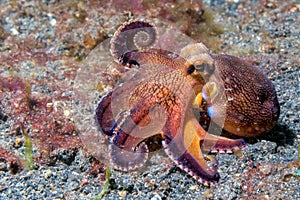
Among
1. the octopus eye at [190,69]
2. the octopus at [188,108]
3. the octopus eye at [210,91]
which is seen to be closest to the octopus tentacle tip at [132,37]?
the octopus at [188,108]

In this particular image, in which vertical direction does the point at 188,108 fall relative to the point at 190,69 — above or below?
below

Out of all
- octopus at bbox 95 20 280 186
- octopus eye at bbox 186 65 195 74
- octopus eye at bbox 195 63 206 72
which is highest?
octopus eye at bbox 195 63 206 72

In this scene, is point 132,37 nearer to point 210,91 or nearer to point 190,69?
point 190,69

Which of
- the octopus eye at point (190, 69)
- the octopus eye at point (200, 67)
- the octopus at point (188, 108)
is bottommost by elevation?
the octopus at point (188, 108)

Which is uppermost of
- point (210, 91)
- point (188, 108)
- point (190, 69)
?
point (190, 69)

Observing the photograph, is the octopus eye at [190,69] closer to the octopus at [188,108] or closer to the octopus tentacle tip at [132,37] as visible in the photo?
the octopus at [188,108]

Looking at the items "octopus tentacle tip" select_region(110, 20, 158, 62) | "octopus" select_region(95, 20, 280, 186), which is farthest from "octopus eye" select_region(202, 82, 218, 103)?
"octopus tentacle tip" select_region(110, 20, 158, 62)

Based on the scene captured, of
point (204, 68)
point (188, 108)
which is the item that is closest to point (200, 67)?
point (204, 68)

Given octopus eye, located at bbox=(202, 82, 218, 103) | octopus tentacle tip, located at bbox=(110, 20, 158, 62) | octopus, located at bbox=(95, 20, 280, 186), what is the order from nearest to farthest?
octopus, located at bbox=(95, 20, 280, 186), octopus eye, located at bbox=(202, 82, 218, 103), octopus tentacle tip, located at bbox=(110, 20, 158, 62)

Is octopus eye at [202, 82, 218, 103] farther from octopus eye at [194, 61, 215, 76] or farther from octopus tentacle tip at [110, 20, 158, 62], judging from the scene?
octopus tentacle tip at [110, 20, 158, 62]
